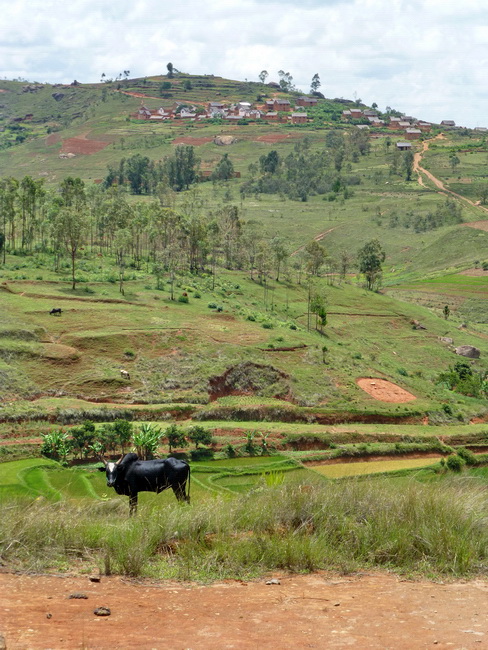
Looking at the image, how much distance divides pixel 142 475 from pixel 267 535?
504cm

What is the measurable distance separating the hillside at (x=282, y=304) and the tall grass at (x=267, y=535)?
28275 mm

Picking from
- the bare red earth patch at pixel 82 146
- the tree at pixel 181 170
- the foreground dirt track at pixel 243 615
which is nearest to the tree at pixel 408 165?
the tree at pixel 181 170

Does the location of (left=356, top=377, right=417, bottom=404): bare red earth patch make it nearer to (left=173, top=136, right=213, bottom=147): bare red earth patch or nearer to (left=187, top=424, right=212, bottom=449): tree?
(left=187, top=424, right=212, bottom=449): tree

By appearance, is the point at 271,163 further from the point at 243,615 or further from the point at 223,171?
the point at 243,615

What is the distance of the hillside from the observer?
152 ft

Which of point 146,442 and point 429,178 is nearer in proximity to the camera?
point 146,442

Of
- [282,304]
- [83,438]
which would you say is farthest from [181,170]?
[83,438]

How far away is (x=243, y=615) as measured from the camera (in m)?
10.6

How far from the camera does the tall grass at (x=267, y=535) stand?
41.7 feet

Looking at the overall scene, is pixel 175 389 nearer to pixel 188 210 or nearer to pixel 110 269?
pixel 110 269

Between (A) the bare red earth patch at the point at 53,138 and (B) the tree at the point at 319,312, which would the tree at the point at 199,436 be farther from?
(A) the bare red earth patch at the point at 53,138

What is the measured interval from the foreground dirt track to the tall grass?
0.57 meters

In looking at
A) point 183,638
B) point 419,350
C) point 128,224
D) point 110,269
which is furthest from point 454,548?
point 128,224

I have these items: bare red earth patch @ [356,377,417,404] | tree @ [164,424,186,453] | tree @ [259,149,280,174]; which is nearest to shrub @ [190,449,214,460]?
tree @ [164,424,186,453]
